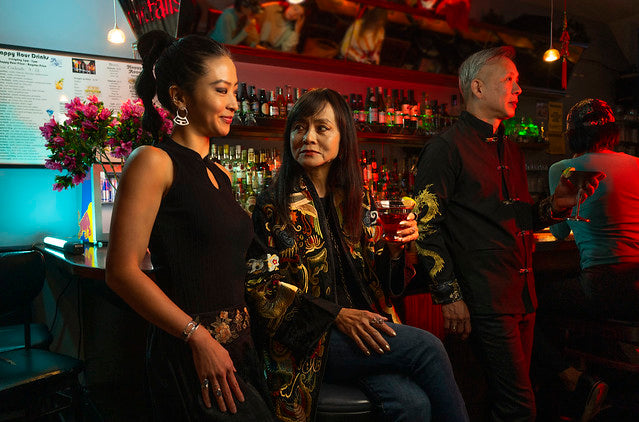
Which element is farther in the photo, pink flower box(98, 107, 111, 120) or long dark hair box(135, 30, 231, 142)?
pink flower box(98, 107, 111, 120)

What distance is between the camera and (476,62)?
79.6 inches

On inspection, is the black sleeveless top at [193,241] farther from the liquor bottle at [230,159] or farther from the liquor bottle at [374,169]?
the liquor bottle at [374,169]

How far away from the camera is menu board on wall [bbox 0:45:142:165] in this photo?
146 inches

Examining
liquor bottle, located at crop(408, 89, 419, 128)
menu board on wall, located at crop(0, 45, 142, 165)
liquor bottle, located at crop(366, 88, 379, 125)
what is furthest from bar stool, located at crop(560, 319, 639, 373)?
menu board on wall, located at crop(0, 45, 142, 165)

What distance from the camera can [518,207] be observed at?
1.93 m

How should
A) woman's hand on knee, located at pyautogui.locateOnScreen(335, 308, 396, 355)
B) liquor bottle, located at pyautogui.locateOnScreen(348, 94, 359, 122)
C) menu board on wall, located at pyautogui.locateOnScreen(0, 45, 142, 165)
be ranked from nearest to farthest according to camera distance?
woman's hand on knee, located at pyautogui.locateOnScreen(335, 308, 396, 355), menu board on wall, located at pyautogui.locateOnScreen(0, 45, 142, 165), liquor bottle, located at pyautogui.locateOnScreen(348, 94, 359, 122)

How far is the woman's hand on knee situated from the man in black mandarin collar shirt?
1.77 feet

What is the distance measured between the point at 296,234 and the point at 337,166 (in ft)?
1.09

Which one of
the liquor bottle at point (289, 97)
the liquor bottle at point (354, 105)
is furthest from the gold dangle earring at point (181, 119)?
the liquor bottle at point (354, 105)

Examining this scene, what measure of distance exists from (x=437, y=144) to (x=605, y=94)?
20.4 feet

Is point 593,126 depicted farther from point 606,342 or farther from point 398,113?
point 398,113

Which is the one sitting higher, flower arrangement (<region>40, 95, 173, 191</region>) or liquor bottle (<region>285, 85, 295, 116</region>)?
liquor bottle (<region>285, 85, 295, 116</region>)

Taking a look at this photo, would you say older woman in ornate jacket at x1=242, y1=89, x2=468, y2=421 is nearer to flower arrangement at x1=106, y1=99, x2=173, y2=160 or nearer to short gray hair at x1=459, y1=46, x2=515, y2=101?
short gray hair at x1=459, y1=46, x2=515, y2=101

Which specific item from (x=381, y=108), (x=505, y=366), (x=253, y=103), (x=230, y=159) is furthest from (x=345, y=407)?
(x=381, y=108)
